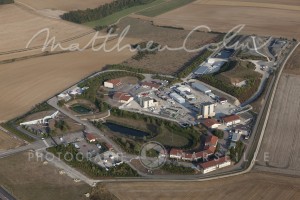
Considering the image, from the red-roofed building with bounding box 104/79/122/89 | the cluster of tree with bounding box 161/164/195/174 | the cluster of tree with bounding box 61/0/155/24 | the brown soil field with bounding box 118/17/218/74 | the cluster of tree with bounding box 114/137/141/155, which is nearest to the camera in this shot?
the cluster of tree with bounding box 161/164/195/174

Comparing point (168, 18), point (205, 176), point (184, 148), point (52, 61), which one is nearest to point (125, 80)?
point (52, 61)

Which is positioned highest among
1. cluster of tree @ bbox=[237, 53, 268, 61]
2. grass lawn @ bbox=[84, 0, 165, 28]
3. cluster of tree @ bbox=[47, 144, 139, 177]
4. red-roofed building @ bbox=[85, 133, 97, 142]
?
grass lawn @ bbox=[84, 0, 165, 28]

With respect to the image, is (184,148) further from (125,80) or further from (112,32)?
(112,32)

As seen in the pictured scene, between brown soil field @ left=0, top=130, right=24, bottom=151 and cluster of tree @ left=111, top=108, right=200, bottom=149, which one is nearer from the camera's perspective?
brown soil field @ left=0, top=130, right=24, bottom=151

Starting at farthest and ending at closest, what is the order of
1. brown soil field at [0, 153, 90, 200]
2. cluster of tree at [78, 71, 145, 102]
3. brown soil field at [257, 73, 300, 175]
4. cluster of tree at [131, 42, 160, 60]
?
cluster of tree at [131, 42, 160, 60] < cluster of tree at [78, 71, 145, 102] < brown soil field at [257, 73, 300, 175] < brown soil field at [0, 153, 90, 200]

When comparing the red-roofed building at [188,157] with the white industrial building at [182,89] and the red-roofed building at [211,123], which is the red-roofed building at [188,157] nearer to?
the red-roofed building at [211,123]

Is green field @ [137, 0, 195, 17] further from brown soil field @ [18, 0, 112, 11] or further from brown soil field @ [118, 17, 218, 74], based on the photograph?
brown soil field @ [18, 0, 112, 11]

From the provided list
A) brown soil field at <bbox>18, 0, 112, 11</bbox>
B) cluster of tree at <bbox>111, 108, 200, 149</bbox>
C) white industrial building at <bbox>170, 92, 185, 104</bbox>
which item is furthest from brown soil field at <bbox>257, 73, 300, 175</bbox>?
brown soil field at <bbox>18, 0, 112, 11</bbox>

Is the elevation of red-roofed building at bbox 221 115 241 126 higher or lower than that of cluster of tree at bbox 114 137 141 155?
higher
